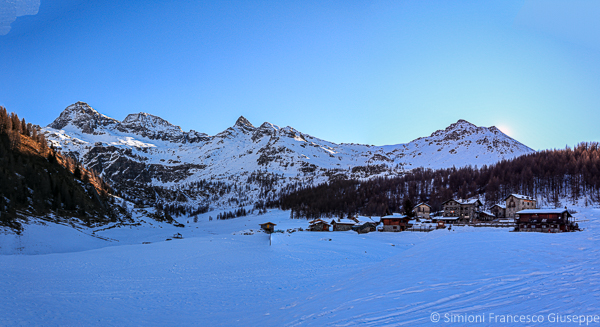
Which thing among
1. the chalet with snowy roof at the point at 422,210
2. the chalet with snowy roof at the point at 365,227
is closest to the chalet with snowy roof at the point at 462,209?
the chalet with snowy roof at the point at 422,210

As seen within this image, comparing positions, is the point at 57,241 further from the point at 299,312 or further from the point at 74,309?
the point at 299,312

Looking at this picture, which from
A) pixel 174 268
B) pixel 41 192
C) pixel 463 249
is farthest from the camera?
pixel 41 192

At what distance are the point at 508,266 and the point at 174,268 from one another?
25527mm

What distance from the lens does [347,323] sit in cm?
1034

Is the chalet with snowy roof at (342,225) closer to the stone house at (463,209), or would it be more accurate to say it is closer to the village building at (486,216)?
the stone house at (463,209)

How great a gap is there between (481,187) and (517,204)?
56.2 m

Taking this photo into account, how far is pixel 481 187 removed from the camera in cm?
13238

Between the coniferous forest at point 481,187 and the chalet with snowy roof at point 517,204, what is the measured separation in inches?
439

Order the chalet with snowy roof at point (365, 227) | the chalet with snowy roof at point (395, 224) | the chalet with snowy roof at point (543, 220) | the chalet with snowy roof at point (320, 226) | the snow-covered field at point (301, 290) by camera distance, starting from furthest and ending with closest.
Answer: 1. the chalet with snowy roof at point (320, 226)
2. the chalet with snowy roof at point (365, 227)
3. the chalet with snowy roof at point (395, 224)
4. the chalet with snowy roof at point (543, 220)
5. the snow-covered field at point (301, 290)

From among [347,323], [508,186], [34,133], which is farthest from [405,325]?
[508,186]

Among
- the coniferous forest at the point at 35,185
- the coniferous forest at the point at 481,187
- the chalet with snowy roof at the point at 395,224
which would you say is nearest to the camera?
the coniferous forest at the point at 35,185

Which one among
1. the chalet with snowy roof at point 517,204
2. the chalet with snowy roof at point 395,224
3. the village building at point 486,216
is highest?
the chalet with snowy roof at point 517,204

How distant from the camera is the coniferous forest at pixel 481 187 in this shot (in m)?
99.9

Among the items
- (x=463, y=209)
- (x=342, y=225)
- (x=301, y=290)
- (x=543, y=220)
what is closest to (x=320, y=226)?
(x=342, y=225)
